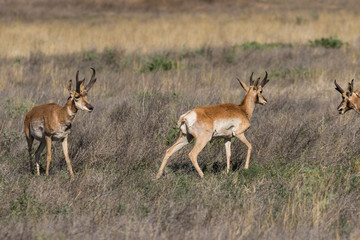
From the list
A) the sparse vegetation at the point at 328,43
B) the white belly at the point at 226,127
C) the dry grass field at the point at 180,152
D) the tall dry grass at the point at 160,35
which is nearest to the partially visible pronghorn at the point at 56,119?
the dry grass field at the point at 180,152

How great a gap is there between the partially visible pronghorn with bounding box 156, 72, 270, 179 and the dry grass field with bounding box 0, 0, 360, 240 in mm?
357

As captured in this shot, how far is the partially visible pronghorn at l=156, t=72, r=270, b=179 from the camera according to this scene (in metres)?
7.25

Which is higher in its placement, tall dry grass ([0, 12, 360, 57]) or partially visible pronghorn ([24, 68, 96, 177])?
partially visible pronghorn ([24, 68, 96, 177])

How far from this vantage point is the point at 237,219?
18.1 feet

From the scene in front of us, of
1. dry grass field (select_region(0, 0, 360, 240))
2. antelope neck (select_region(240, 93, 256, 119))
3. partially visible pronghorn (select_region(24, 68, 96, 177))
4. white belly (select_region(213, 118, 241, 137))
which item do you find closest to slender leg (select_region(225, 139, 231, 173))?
dry grass field (select_region(0, 0, 360, 240))

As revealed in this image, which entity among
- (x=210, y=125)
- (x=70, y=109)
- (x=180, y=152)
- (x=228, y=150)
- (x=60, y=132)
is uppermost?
(x=70, y=109)

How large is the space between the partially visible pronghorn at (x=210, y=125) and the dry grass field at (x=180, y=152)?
0.36 metres

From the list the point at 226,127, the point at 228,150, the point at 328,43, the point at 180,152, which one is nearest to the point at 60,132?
the point at 180,152

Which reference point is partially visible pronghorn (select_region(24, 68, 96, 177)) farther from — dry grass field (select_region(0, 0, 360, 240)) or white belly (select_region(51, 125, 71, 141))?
dry grass field (select_region(0, 0, 360, 240))

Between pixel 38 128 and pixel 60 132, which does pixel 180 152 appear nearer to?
pixel 60 132

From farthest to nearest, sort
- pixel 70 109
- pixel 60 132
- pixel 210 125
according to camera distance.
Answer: pixel 60 132, pixel 70 109, pixel 210 125

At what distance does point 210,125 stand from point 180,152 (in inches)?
45.8

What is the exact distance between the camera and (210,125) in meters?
7.30

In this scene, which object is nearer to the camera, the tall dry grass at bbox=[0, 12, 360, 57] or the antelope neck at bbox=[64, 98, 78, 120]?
the antelope neck at bbox=[64, 98, 78, 120]
